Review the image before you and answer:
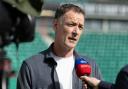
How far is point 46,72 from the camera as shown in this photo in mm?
2059

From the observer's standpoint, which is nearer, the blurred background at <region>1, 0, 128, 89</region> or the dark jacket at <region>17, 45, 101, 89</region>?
the dark jacket at <region>17, 45, 101, 89</region>

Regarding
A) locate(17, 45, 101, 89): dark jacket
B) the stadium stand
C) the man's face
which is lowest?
the stadium stand

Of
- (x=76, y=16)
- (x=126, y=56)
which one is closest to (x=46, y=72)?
(x=76, y=16)

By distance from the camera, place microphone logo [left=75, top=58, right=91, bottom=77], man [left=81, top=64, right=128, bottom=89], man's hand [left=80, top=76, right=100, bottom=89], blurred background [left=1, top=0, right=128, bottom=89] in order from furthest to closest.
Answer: blurred background [left=1, top=0, right=128, bottom=89] < microphone logo [left=75, top=58, right=91, bottom=77] < man's hand [left=80, top=76, right=100, bottom=89] < man [left=81, top=64, right=128, bottom=89]

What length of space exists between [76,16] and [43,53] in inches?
10.5

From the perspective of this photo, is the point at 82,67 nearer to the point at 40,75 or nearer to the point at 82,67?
the point at 82,67

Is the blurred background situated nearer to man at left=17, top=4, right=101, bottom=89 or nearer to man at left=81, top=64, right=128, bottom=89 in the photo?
man at left=17, top=4, right=101, bottom=89

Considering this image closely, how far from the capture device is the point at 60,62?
2078 millimetres

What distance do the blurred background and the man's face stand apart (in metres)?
5.33

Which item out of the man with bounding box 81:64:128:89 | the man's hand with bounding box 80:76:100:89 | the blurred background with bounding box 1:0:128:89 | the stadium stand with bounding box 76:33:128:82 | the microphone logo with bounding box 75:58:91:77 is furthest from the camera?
the stadium stand with bounding box 76:33:128:82

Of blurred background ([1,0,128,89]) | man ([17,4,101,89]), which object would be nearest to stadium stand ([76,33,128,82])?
blurred background ([1,0,128,89])

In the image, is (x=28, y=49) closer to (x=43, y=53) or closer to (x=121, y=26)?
(x=121, y=26)

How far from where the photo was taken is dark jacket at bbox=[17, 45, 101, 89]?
2.01m

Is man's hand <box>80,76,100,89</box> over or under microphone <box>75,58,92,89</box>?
under
